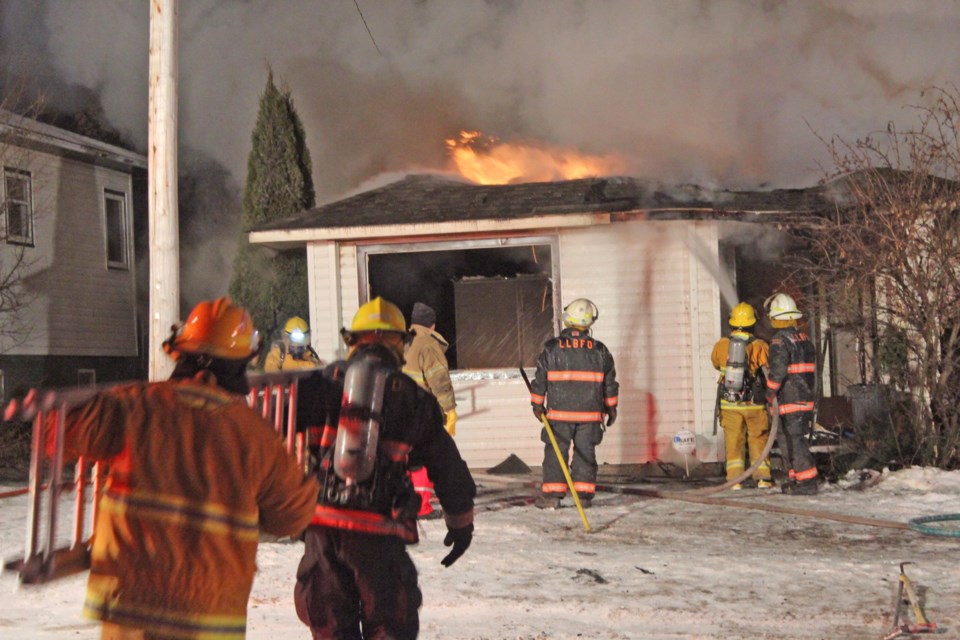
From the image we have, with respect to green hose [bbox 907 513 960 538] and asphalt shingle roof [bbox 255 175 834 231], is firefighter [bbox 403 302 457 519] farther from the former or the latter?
green hose [bbox 907 513 960 538]

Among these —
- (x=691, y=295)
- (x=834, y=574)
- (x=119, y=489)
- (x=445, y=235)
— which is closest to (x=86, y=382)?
(x=445, y=235)

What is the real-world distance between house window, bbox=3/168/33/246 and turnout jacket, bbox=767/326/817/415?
1220 cm

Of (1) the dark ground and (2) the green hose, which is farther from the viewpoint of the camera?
(1) the dark ground

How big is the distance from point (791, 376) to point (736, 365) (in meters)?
0.58

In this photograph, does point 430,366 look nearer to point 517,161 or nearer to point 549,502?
point 549,502

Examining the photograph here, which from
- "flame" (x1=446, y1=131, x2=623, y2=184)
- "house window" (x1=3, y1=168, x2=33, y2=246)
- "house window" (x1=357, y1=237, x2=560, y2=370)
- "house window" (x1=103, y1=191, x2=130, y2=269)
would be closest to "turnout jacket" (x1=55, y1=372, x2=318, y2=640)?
"house window" (x1=357, y1=237, x2=560, y2=370)

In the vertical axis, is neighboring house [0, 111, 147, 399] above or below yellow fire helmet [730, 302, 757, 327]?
A: above

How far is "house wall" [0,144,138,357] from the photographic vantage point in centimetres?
1747

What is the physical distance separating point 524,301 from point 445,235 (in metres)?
1.44

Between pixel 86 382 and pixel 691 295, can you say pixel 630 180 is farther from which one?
pixel 86 382

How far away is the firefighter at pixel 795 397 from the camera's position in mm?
10000

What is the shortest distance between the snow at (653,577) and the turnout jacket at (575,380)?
35.5 inches

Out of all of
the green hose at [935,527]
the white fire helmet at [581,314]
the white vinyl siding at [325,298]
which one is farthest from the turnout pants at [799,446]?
the white vinyl siding at [325,298]

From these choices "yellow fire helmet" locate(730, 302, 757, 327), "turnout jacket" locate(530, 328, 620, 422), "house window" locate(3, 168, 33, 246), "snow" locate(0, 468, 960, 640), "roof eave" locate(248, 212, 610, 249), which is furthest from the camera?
"house window" locate(3, 168, 33, 246)
